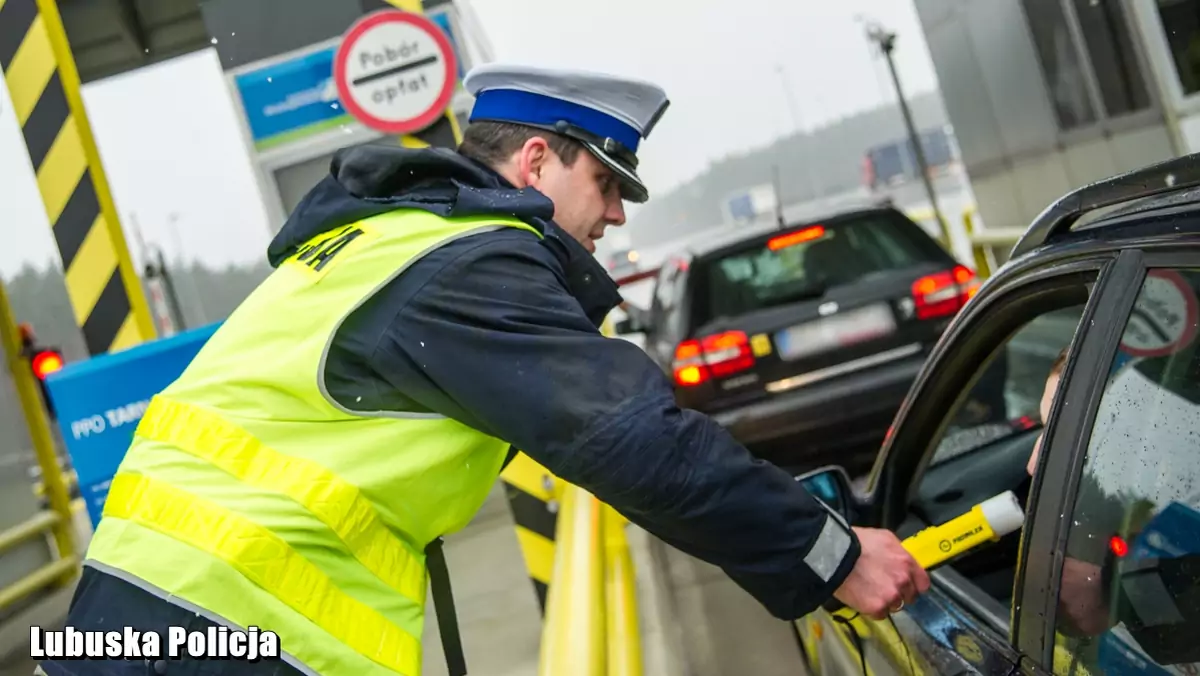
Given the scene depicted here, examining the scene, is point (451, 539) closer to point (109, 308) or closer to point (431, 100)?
point (109, 308)

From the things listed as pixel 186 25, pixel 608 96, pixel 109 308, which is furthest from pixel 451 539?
pixel 608 96

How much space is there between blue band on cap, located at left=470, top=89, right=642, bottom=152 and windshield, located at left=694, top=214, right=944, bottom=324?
3.72 meters

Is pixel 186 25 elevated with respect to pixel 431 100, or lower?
elevated

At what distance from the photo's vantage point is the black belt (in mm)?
1716

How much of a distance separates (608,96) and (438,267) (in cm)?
60

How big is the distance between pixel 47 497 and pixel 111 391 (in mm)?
4338

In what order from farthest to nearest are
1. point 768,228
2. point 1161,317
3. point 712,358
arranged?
point 768,228, point 712,358, point 1161,317

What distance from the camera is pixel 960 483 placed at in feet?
7.82

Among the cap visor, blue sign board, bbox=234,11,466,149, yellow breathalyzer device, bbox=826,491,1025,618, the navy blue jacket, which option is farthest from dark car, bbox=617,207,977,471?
the navy blue jacket

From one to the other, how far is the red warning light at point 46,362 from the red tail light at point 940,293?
4.31 m

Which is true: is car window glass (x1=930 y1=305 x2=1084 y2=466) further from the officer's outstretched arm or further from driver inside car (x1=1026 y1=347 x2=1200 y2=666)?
the officer's outstretched arm

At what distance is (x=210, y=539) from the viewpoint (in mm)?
1469

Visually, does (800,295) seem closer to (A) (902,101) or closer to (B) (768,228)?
(B) (768,228)

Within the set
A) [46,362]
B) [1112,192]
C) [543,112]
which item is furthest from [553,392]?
[46,362]
